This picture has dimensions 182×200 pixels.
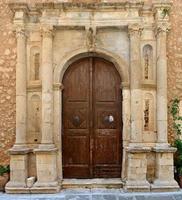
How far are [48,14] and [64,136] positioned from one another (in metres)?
2.56

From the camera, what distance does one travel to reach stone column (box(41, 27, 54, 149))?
6.26 meters

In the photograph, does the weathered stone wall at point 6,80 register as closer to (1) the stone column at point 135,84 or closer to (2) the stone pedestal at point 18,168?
(2) the stone pedestal at point 18,168

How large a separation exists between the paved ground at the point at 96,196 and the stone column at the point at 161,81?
111 cm

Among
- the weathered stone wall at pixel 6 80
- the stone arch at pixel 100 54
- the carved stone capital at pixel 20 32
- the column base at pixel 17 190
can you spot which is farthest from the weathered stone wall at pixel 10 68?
the stone arch at pixel 100 54

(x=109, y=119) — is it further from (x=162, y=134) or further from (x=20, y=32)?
(x=20, y=32)

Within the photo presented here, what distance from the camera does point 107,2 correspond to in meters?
6.35

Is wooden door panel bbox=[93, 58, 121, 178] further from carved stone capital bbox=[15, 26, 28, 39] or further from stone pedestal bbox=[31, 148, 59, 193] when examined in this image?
carved stone capital bbox=[15, 26, 28, 39]

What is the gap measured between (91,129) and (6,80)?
2072mm

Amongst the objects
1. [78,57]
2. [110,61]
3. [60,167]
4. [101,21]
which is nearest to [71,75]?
[78,57]

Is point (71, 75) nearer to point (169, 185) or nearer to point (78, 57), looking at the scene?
point (78, 57)

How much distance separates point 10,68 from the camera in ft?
21.5

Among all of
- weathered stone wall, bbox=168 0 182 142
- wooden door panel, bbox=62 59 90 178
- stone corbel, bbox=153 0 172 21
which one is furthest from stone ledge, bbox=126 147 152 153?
stone corbel, bbox=153 0 172 21

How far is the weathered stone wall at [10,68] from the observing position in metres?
Result: 6.52

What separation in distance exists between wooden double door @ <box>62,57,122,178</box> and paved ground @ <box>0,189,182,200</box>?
614mm
